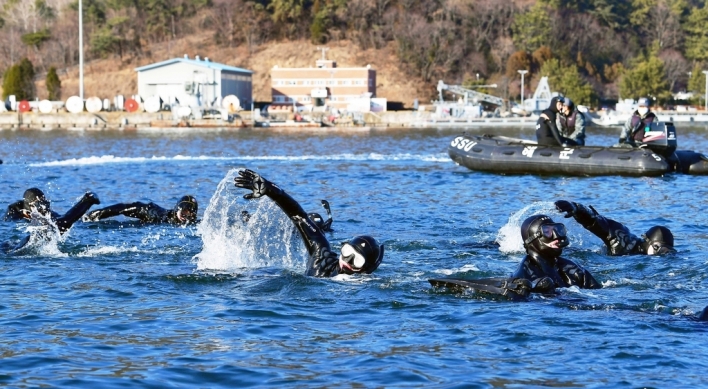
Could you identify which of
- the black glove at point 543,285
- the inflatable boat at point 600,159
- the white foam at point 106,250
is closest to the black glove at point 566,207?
the black glove at point 543,285

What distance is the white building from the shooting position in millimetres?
97312

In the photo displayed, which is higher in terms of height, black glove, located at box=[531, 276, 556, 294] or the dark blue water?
black glove, located at box=[531, 276, 556, 294]

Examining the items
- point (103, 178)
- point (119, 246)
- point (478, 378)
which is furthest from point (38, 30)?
point (478, 378)

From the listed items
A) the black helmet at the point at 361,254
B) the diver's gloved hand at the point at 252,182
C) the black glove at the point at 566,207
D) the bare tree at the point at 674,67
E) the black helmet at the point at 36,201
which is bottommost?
the black helmet at the point at 361,254

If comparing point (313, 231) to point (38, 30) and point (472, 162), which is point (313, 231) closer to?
point (472, 162)

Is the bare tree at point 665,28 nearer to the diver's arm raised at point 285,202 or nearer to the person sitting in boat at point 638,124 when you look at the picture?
the person sitting in boat at point 638,124

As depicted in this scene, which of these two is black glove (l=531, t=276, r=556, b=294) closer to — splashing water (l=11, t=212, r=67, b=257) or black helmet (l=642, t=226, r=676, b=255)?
black helmet (l=642, t=226, r=676, b=255)

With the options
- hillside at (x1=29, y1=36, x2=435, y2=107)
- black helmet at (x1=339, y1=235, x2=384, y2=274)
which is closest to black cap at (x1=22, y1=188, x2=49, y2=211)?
black helmet at (x1=339, y1=235, x2=384, y2=274)

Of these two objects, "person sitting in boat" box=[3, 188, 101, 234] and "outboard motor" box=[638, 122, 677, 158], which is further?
"outboard motor" box=[638, 122, 677, 158]

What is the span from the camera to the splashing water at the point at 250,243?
47.6 ft

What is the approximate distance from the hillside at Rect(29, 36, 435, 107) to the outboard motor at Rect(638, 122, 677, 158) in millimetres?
84337

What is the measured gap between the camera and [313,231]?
41.3 ft

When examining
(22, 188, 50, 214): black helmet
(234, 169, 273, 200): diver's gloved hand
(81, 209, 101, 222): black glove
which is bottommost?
(81, 209, 101, 222): black glove

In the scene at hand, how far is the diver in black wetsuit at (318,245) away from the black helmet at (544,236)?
181cm
